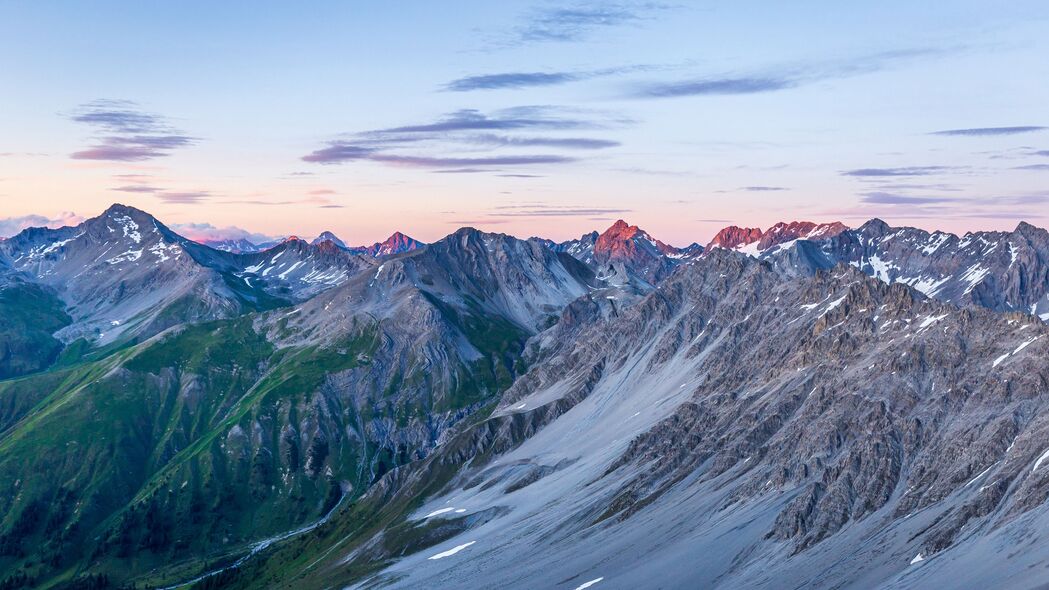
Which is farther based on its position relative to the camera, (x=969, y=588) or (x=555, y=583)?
(x=555, y=583)

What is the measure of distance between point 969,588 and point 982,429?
58309 mm

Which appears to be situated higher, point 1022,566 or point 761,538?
point 1022,566

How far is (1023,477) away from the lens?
164500 millimetres

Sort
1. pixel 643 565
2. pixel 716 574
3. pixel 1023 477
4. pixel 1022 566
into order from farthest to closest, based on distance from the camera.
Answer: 1. pixel 643 565
2. pixel 716 574
3. pixel 1023 477
4. pixel 1022 566

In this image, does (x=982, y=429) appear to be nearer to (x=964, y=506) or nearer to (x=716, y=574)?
(x=964, y=506)

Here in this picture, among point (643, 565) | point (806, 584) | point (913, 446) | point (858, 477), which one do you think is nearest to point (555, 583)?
point (643, 565)

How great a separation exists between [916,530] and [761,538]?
3163 cm

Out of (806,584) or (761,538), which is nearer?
(806,584)

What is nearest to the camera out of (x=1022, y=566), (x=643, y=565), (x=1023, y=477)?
(x=1022, y=566)

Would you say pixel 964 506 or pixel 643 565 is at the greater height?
pixel 964 506

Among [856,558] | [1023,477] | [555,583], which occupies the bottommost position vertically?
[555,583]

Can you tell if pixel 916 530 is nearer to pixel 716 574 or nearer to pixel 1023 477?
pixel 1023 477

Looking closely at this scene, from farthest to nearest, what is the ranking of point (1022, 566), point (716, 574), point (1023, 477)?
1. point (716, 574)
2. point (1023, 477)
3. point (1022, 566)

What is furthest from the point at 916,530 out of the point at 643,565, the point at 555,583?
the point at 555,583
